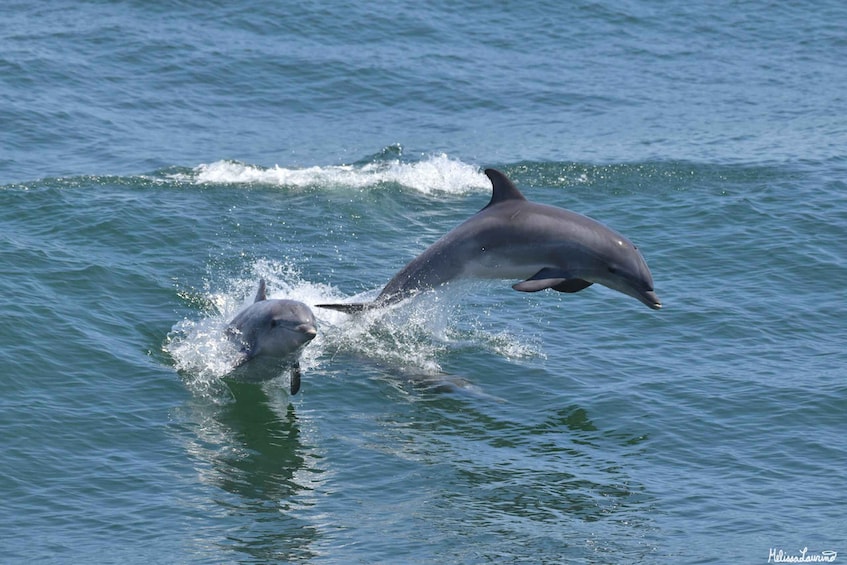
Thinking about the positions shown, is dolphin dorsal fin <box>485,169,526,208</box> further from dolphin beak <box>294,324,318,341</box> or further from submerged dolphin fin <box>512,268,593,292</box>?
dolphin beak <box>294,324,318,341</box>

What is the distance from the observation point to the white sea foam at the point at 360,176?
3253cm

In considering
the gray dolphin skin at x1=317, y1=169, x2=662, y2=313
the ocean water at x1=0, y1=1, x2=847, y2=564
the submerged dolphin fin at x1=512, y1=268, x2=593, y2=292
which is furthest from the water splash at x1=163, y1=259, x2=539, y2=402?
the submerged dolphin fin at x1=512, y1=268, x2=593, y2=292

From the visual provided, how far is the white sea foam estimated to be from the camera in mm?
32531

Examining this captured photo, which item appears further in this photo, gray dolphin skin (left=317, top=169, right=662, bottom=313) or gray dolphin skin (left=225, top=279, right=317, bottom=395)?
gray dolphin skin (left=317, top=169, right=662, bottom=313)

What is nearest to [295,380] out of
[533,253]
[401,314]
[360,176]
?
[401,314]

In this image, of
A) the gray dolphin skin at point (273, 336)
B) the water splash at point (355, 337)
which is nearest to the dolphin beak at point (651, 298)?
the water splash at point (355, 337)

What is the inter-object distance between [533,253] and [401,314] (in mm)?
3525

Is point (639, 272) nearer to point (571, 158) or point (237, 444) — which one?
point (237, 444)

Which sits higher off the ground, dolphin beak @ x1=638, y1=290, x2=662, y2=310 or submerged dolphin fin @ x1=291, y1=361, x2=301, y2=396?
dolphin beak @ x1=638, y1=290, x2=662, y2=310

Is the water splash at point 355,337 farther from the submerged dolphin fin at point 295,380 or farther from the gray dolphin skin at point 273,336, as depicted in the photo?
→ the submerged dolphin fin at point 295,380

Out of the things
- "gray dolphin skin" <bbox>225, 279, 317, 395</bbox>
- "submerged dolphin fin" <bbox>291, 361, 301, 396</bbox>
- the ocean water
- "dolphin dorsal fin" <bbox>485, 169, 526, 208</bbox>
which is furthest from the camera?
"dolphin dorsal fin" <bbox>485, 169, 526, 208</bbox>

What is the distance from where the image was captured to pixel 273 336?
722 inches

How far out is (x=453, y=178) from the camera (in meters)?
33.4

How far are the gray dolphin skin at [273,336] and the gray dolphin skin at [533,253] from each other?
1.98 feet
